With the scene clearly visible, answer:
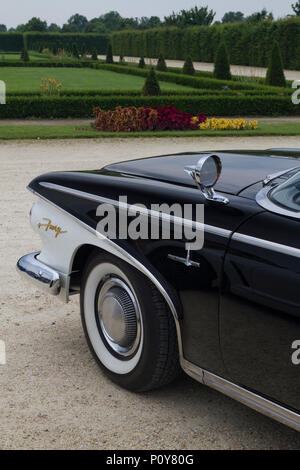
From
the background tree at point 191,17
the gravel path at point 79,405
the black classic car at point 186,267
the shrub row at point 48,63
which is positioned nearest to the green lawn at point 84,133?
the gravel path at point 79,405

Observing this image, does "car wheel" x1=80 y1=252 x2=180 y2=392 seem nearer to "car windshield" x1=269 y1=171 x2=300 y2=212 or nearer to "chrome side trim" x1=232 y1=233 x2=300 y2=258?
"chrome side trim" x1=232 y1=233 x2=300 y2=258

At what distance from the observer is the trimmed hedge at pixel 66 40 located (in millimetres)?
76188

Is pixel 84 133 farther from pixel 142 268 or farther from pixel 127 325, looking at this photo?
pixel 142 268

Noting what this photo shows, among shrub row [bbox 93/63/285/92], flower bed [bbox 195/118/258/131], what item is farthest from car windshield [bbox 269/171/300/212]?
shrub row [bbox 93/63/285/92]

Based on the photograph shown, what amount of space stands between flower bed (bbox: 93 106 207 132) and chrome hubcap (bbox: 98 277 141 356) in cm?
1262

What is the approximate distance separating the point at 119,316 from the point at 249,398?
2.91 feet

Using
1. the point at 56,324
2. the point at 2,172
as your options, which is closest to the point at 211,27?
the point at 2,172

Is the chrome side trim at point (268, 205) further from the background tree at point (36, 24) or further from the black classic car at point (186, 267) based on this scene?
the background tree at point (36, 24)

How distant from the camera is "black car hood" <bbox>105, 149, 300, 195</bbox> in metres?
3.02

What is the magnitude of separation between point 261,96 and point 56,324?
1779 centimetres

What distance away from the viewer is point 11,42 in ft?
264

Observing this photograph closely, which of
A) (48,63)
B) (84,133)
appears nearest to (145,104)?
(84,133)

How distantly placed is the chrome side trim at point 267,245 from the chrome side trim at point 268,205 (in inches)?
6.1

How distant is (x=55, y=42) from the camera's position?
77375 millimetres
